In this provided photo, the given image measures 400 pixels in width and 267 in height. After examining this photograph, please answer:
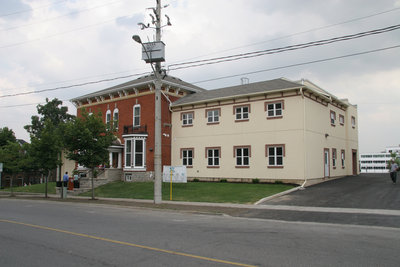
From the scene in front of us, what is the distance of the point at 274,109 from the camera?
26.4 meters

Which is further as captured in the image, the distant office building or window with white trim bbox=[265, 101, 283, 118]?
the distant office building

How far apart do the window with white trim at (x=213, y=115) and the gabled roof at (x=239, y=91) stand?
43.9 inches

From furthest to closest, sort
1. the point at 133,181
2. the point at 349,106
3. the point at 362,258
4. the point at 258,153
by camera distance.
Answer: the point at 349,106
the point at 133,181
the point at 258,153
the point at 362,258

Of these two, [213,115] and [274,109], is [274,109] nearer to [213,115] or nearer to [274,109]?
[274,109]

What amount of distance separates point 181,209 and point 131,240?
7.90 m

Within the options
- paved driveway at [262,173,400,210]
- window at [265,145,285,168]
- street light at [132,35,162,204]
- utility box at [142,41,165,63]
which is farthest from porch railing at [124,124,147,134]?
paved driveway at [262,173,400,210]

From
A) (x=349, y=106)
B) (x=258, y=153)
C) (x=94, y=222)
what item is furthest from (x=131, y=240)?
(x=349, y=106)

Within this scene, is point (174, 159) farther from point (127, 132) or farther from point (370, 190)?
point (370, 190)

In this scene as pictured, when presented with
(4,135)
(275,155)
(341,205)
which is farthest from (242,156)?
(4,135)

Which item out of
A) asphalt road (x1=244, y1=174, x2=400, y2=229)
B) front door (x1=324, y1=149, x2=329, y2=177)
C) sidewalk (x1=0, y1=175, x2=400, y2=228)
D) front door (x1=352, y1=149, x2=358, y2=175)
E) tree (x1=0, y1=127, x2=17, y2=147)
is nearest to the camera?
asphalt road (x1=244, y1=174, x2=400, y2=229)

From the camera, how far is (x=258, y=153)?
26.8 metres

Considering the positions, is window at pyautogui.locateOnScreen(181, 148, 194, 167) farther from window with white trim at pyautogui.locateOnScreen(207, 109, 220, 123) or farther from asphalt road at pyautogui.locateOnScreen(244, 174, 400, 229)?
asphalt road at pyautogui.locateOnScreen(244, 174, 400, 229)

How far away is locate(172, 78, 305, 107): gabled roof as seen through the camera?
26641 millimetres

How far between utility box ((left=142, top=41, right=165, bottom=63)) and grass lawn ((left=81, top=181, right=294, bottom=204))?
27.9 ft
